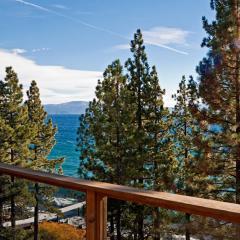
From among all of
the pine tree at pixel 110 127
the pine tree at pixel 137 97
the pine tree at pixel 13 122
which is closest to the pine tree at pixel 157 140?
the pine tree at pixel 137 97

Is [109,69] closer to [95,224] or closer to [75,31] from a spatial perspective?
→ [75,31]

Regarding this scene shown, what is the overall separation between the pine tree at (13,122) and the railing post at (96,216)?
13.3 meters

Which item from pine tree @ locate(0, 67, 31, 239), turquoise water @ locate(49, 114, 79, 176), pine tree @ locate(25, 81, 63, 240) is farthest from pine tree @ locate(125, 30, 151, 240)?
turquoise water @ locate(49, 114, 79, 176)

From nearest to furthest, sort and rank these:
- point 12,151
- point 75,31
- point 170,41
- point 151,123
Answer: point 151,123 < point 12,151 < point 75,31 < point 170,41

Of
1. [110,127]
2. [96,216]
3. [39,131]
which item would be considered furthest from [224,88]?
[39,131]

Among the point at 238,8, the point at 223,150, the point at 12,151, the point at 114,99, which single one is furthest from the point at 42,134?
the point at 238,8

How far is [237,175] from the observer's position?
973cm

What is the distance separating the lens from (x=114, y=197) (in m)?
1.64

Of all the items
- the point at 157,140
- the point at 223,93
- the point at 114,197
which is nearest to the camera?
the point at 114,197

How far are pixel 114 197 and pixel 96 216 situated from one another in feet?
0.62

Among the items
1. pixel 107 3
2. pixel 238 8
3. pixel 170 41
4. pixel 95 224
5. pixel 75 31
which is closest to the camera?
pixel 95 224

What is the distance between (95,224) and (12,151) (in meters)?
14.3

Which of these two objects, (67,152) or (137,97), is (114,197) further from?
(67,152)

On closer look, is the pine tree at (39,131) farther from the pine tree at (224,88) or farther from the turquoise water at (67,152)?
the turquoise water at (67,152)
